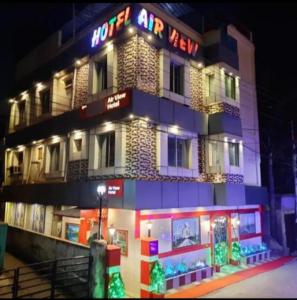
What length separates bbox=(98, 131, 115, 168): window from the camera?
1541 centimetres

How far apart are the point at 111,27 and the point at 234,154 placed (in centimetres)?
972

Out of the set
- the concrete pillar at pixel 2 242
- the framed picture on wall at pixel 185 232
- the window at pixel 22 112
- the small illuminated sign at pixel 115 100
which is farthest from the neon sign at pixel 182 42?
the window at pixel 22 112

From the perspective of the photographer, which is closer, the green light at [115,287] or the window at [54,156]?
the green light at [115,287]

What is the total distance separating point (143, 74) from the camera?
1483 cm

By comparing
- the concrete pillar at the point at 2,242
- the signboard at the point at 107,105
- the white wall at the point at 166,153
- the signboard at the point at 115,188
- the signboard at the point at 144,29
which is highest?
the signboard at the point at 144,29

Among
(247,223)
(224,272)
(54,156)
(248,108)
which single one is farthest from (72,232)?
(248,108)

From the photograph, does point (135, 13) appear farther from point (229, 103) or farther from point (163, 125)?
point (229, 103)

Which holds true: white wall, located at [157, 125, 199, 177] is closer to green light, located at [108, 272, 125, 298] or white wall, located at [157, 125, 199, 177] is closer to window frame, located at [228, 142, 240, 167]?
window frame, located at [228, 142, 240, 167]

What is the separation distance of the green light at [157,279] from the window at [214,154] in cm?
733

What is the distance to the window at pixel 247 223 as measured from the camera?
1867cm

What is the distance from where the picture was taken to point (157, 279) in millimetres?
11562

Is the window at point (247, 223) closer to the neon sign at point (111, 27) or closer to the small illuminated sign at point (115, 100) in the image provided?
the small illuminated sign at point (115, 100)

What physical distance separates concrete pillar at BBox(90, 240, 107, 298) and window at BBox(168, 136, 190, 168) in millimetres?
6294

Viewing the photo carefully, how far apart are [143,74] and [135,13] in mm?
2752
